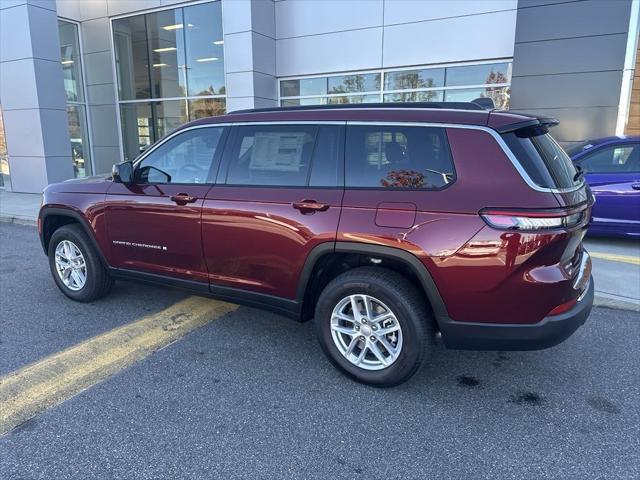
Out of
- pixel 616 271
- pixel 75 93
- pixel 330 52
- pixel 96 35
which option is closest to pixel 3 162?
pixel 75 93

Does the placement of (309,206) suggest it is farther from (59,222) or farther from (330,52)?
(330,52)

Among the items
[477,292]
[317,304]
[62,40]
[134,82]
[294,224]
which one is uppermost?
[62,40]

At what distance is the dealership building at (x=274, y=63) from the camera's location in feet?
30.6

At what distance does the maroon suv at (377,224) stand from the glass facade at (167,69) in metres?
9.38

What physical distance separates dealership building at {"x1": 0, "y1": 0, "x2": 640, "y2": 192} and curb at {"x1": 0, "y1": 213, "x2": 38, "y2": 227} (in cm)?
267

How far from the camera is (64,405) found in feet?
9.48

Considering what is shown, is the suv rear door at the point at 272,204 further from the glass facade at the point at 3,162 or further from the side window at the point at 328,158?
the glass facade at the point at 3,162

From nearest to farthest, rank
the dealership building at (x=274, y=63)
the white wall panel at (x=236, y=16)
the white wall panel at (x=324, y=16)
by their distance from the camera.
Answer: the dealership building at (x=274, y=63)
the white wall panel at (x=324, y=16)
the white wall panel at (x=236, y=16)

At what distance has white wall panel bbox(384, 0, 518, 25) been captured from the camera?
9.70 metres

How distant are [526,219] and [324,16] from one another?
33.7 ft

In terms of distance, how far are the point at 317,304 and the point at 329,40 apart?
9730 millimetres

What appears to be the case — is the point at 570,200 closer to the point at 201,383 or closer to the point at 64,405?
the point at 201,383

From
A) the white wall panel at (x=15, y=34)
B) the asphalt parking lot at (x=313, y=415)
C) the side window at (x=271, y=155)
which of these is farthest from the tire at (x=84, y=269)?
the white wall panel at (x=15, y=34)

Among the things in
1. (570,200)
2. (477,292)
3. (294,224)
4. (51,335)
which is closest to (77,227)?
(51,335)
